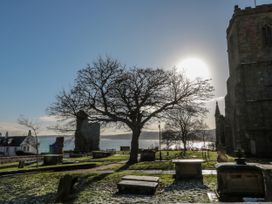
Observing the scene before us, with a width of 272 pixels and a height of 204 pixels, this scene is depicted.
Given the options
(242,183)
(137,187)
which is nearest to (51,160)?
(137,187)

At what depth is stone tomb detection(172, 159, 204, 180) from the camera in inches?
648

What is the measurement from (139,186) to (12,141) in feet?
277

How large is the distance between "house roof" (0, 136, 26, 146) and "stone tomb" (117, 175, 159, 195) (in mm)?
80798

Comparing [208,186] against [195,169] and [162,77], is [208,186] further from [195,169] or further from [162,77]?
[162,77]

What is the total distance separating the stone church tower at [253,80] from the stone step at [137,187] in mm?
21035

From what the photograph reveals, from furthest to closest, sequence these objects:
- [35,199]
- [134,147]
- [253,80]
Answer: [253,80] < [134,147] < [35,199]

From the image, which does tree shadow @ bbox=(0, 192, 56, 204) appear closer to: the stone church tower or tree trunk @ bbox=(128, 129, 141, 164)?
tree trunk @ bbox=(128, 129, 141, 164)

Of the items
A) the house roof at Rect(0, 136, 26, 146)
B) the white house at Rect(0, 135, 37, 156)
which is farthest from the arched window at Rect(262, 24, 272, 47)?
the house roof at Rect(0, 136, 26, 146)

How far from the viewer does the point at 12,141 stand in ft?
289

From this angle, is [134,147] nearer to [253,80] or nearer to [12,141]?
[253,80]

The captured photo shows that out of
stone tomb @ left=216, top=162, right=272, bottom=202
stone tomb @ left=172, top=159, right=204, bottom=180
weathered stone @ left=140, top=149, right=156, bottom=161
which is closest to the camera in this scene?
stone tomb @ left=216, top=162, right=272, bottom=202

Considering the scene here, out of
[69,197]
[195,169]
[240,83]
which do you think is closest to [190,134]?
[240,83]

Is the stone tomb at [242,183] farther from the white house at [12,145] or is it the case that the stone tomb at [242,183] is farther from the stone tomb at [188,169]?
the white house at [12,145]

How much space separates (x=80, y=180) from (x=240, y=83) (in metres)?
23.3
